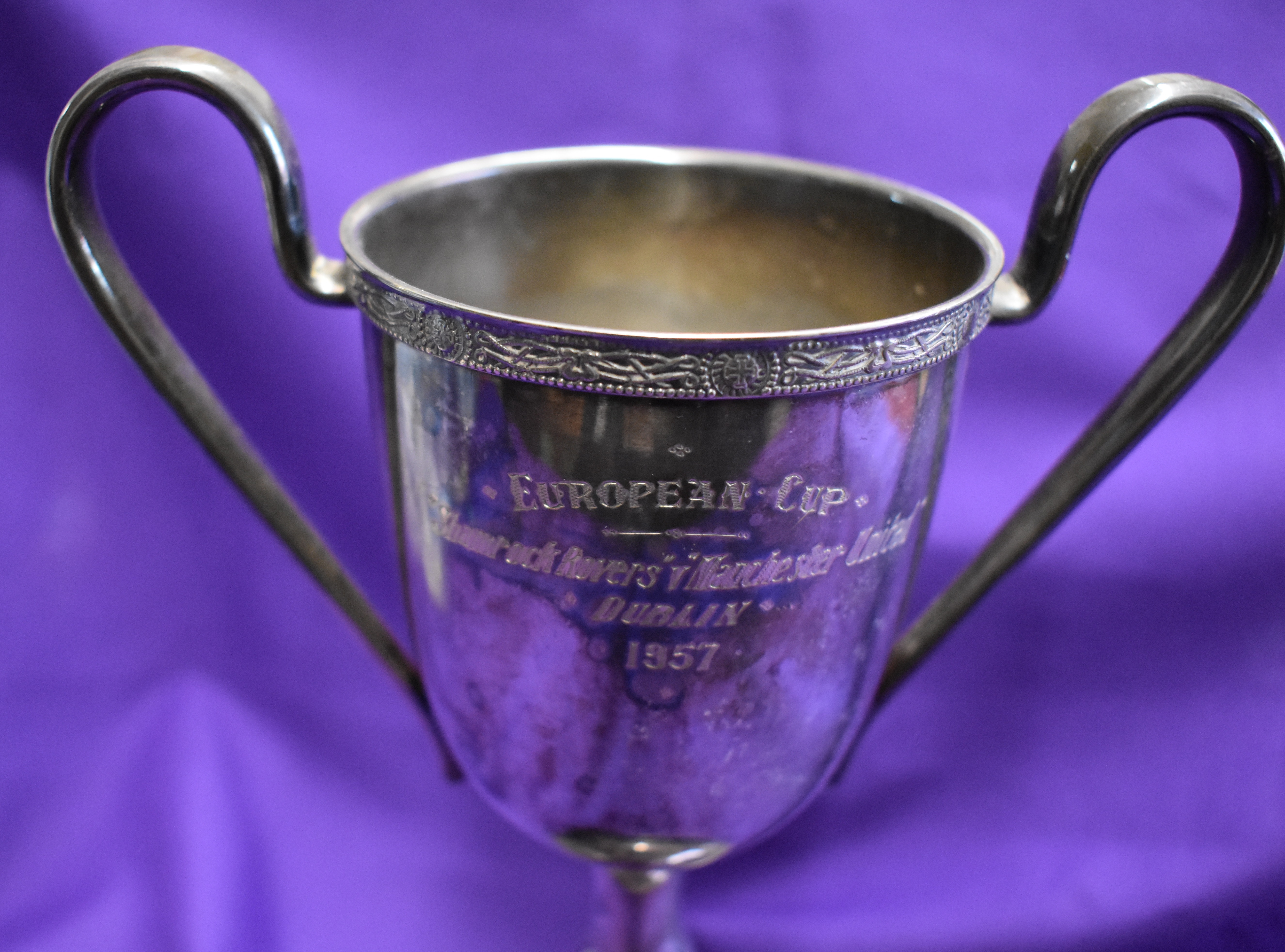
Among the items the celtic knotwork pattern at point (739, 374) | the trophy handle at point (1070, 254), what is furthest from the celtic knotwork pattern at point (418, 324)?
the trophy handle at point (1070, 254)

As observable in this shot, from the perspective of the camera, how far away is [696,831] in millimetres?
665

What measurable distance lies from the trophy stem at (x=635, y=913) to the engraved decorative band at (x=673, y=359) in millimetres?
447

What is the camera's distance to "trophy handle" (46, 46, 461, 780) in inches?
21.9

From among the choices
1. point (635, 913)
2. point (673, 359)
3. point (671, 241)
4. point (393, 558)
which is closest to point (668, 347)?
point (673, 359)

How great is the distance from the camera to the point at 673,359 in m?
0.48

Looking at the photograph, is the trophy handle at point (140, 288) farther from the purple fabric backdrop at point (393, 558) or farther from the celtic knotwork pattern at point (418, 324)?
the purple fabric backdrop at point (393, 558)

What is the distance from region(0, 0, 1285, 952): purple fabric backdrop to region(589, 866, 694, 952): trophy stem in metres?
0.11

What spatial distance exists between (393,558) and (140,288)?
55cm

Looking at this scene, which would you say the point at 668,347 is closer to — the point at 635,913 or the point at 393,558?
the point at 635,913

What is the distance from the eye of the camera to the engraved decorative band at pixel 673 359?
1.60 ft

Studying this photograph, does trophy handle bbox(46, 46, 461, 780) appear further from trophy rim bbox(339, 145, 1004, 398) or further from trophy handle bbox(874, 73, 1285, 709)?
trophy handle bbox(874, 73, 1285, 709)

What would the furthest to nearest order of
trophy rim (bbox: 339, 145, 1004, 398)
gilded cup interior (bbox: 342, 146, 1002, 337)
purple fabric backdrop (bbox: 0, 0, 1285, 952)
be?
purple fabric backdrop (bbox: 0, 0, 1285, 952) < gilded cup interior (bbox: 342, 146, 1002, 337) < trophy rim (bbox: 339, 145, 1004, 398)

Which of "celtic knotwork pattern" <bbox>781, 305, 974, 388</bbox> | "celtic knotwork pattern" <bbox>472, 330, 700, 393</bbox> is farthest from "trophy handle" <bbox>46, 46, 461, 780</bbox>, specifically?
"celtic knotwork pattern" <bbox>781, 305, 974, 388</bbox>

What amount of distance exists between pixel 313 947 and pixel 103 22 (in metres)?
0.79
